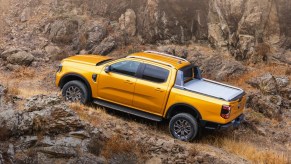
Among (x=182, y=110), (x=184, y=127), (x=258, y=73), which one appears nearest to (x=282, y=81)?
(x=258, y=73)

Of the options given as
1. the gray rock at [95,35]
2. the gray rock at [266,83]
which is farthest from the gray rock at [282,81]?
the gray rock at [95,35]

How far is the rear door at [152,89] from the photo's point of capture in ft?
31.6

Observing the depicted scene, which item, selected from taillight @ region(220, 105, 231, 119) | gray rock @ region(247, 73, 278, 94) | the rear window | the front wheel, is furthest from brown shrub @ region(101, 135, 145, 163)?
gray rock @ region(247, 73, 278, 94)

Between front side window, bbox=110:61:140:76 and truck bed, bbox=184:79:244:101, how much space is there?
1324 millimetres

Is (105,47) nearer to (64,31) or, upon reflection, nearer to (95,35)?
(95,35)

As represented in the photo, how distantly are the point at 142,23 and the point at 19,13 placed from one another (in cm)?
574

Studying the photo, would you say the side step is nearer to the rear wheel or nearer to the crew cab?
the crew cab

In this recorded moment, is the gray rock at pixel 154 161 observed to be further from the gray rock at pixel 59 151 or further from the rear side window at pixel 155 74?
the rear side window at pixel 155 74

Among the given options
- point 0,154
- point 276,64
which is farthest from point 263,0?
point 0,154

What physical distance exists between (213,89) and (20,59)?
29.1ft

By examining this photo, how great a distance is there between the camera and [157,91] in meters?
9.63

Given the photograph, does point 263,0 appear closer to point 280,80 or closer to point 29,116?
point 280,80

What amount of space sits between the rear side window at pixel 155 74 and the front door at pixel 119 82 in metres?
0.27

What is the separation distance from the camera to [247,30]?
14.8 meters
